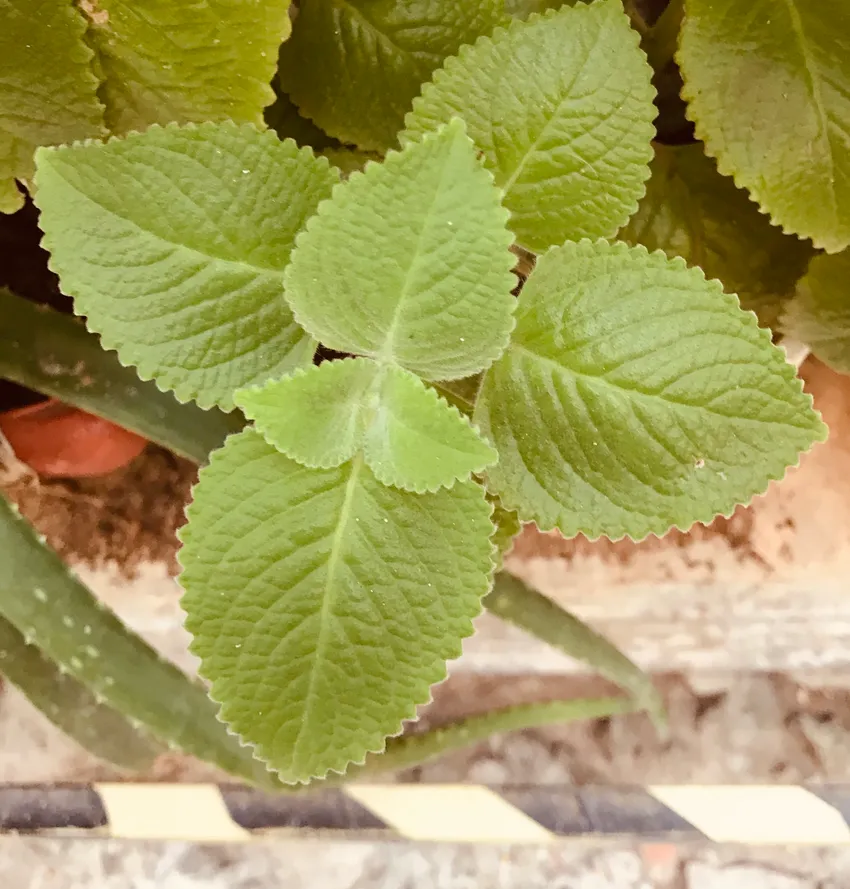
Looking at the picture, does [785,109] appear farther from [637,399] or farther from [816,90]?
[637,399]

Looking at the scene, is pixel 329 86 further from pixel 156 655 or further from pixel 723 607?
pixel 723 607

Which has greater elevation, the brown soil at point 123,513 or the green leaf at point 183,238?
the green leaf at point 183,238

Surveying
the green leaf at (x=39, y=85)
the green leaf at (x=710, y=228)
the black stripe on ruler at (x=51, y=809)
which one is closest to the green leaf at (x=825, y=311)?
the green leaf at (x=710, y=228)

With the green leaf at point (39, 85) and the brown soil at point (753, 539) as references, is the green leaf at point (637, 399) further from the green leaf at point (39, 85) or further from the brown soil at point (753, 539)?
the brown soil at point (753, 539)

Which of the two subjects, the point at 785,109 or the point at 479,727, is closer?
the point at 785,109

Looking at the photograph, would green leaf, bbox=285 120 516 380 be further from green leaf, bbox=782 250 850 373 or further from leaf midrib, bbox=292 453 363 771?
green leaf, bbox=782 250 850 373

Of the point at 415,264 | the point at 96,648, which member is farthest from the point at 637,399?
the point at 96,648

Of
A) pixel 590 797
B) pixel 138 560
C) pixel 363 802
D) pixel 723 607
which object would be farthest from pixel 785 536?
pixel 138 560
